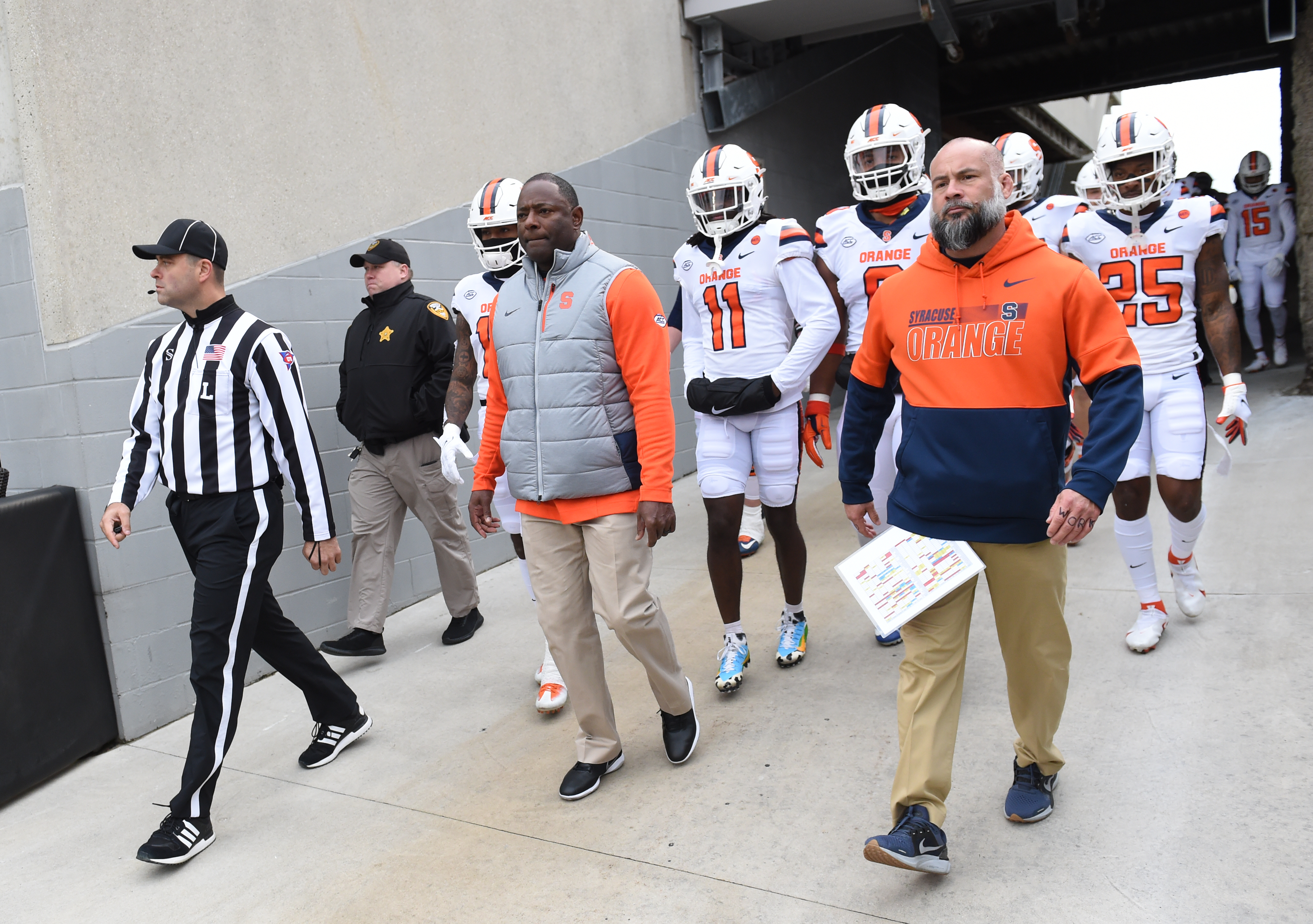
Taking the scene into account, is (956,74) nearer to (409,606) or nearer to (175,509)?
(409,606)

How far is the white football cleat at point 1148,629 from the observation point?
13.5 ft

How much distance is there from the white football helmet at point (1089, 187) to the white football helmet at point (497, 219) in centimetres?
260

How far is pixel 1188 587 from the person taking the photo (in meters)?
4.36

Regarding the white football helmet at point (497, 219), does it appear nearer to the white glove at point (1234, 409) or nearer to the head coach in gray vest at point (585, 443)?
the head coach in gray vest at point (585, 443)

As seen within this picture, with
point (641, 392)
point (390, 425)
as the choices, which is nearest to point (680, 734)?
point (641, 392)

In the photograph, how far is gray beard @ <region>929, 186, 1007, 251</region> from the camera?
2607mm

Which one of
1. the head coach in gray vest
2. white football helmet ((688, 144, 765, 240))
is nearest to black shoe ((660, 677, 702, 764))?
the head coach in gray vest

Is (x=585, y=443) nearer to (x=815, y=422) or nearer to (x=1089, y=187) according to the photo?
(x=815, y=422)

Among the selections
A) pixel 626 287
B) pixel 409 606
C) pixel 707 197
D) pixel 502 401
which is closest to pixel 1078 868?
pixel 626 287

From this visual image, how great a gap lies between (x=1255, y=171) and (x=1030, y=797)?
9.41m

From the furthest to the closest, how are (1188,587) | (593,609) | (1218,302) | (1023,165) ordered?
1. (1023,165)
2. (1188,587)
3. (1218,302)
4. (593,609)

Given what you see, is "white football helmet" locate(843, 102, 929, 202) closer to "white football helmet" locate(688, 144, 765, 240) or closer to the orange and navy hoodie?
"white football helmet" locate(688, 144, 765, 240)

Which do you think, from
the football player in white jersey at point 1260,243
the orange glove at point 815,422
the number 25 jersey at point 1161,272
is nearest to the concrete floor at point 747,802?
the orange glove at point 815,422

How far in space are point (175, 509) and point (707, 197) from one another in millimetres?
2463
